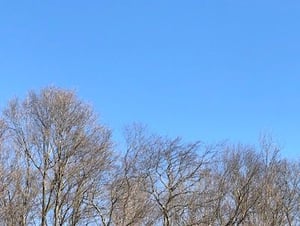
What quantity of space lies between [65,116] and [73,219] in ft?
17.2

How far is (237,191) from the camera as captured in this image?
104 ft

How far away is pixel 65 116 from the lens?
2714 cm

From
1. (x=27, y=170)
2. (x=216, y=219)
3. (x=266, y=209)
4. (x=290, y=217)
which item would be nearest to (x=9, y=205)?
(x=27, y=170)

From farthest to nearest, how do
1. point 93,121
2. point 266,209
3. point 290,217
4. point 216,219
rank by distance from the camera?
point 290,217, point 266,209, point 216,219, point 93,121

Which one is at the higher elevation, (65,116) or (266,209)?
(65,116)

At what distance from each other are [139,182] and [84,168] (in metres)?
3.11

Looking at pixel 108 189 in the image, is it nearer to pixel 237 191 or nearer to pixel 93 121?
pixel 93 121

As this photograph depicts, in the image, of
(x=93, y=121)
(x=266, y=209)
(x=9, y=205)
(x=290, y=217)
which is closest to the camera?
(x=9, y=205)

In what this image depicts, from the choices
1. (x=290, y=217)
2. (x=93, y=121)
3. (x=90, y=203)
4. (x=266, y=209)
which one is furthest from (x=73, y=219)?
(x=290, y=217)

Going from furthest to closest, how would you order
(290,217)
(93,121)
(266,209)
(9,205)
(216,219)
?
1. (290,217)
2. (266,209)
3. (216,219)
4. (93,121)
5. (9,205)

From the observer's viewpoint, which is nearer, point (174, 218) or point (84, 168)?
point (84, 168)

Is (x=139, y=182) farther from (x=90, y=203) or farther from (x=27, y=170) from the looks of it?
(x=27, y=170)

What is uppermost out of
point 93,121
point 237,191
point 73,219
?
point 93,121

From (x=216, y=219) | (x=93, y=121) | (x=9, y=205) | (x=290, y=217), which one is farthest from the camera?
(x=290, y=217)
